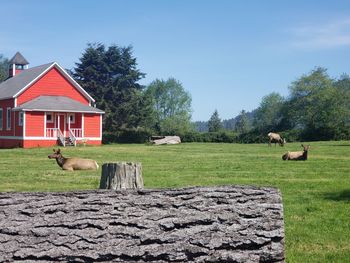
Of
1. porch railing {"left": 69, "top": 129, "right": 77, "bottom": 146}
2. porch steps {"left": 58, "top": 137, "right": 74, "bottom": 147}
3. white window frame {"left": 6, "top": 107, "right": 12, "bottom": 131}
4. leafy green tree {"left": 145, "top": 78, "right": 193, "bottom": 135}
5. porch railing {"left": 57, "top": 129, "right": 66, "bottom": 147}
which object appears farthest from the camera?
leafy green tree {"left": 145, "top": 78, "right": 193, "bottom": 135}

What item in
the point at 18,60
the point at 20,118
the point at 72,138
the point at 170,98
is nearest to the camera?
the point at 72,138

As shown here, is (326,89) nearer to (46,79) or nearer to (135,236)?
(46,79)

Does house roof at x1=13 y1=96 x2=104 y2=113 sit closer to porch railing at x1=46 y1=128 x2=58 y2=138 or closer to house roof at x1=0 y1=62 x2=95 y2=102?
house roof at x1=0 y1=62 x2=95 y2=102

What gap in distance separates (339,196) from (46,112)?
35306 mm

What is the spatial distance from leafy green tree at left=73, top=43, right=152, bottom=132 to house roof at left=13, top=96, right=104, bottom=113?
19260mm

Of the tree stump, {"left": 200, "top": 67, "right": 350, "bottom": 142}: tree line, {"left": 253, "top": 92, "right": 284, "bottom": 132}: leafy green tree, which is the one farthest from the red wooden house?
{"left": 253, "top": 92, "right": 284, "bottom": 132}: leafy green tree

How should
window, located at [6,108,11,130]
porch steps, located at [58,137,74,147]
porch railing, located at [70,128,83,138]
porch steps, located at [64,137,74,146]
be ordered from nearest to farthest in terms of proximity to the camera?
porch steps, located at [58,137,74,147]
porch steps, located at [64,137,74,146]
porch railing, located at [70,128,83,138]
window, located at [6,108,11,130]

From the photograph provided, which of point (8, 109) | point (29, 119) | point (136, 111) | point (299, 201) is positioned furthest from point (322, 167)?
point (136, 111)

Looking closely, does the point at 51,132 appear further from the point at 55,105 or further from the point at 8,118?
the point at 8,118

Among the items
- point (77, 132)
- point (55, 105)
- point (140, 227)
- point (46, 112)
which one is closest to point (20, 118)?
point (46, 112)

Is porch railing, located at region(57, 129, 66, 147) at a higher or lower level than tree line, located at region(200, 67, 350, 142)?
lower

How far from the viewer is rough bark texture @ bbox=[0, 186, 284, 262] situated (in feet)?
14.5

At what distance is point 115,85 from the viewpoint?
67.5 metres

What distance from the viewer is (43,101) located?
4384cm
